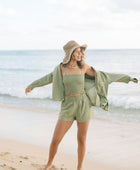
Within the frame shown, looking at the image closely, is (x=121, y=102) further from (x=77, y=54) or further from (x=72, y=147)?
(x=77, y=54)

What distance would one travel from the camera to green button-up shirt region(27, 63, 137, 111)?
321 cm

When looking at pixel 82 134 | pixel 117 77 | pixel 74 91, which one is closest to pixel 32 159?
pixel 82 134

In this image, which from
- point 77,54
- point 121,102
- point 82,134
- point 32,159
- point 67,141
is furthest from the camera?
point 121,102

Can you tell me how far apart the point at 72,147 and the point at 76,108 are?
2013 mm

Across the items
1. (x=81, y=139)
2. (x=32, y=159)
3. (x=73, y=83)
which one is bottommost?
(x=32, y=159)

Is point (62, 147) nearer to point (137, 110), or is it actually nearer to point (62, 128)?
point (62, 128)

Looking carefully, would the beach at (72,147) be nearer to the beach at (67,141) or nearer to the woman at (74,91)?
the beach at (67,141)

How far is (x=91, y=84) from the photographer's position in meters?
3.36

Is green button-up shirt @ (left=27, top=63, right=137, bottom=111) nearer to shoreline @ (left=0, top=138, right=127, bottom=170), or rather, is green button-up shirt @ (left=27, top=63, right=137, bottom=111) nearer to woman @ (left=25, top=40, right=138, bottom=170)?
woman @ (left=25, top=40, right=138, bottom=170)

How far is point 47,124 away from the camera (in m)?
6.68

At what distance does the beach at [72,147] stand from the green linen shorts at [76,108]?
106cm

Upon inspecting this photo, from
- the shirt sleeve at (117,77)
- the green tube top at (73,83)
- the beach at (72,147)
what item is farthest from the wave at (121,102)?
the green tube top at (73,83)

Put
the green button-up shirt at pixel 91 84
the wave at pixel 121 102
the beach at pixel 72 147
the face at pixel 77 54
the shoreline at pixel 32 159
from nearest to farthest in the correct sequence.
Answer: the face at pixel 77 54 → the green button-up shirt at pixel 91 84 → the shoreline at pixel 32 159 → the beach at pixel 72 147 → the wave at pixel 121 102

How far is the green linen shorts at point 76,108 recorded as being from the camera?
3.20 metres
